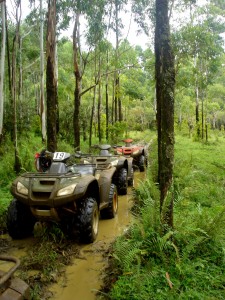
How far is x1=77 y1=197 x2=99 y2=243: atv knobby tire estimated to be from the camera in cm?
504

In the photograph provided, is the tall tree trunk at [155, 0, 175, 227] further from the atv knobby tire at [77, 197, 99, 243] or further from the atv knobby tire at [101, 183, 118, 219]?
the atv knobby tire at [101, 183, 118, 219]

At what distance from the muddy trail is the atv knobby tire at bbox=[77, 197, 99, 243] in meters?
0.18

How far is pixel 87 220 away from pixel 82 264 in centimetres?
69

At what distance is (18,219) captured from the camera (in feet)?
17.5

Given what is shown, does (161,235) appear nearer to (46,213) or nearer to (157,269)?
(157,269)

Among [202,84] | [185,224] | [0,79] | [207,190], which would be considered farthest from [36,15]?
[185,224]

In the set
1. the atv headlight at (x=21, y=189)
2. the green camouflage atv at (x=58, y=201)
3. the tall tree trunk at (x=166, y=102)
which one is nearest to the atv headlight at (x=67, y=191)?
the green camouflage atv at (x=58, y=201)

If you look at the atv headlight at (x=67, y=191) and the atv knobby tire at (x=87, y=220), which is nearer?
the atv headlight at (x=67, y=191)

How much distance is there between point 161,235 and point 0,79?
11.7 metres

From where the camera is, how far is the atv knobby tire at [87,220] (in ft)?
16.5

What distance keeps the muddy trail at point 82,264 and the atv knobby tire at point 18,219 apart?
164 millimetres

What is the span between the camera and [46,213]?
4.89 metres

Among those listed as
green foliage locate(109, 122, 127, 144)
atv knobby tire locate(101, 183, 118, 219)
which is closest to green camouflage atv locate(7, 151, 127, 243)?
atv knobby tire locate(101, 183, 118, 219)

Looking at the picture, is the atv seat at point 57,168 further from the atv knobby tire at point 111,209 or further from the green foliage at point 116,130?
the green foliage at point 116,130
